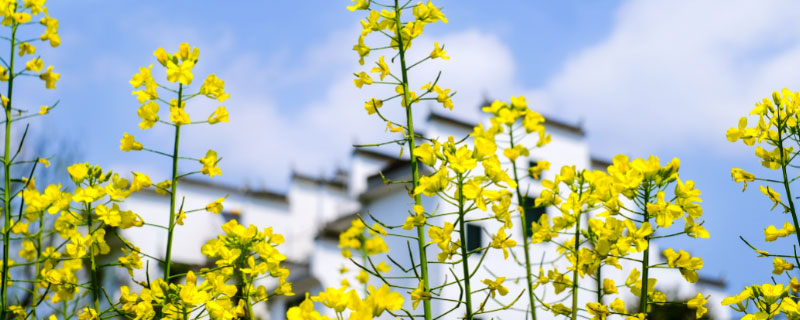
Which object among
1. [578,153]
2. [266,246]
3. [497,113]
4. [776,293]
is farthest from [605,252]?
[578,153]

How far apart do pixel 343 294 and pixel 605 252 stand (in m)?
0.95

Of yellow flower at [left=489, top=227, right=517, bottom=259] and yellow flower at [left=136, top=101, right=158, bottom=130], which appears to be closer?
yellow flower at [left=489, top=227, right=517, bottom=259]

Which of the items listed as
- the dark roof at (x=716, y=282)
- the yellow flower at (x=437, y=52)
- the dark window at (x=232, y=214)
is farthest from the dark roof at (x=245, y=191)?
the yellow flower at (x=437, y=52)

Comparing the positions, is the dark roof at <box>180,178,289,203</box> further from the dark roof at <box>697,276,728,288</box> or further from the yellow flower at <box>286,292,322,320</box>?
the yellow flower at <box>286,292,322,320</box>

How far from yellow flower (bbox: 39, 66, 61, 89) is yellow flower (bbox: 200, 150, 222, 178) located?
2.65ft

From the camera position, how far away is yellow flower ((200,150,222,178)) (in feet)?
7.23

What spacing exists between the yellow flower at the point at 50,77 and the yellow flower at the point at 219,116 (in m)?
0.76

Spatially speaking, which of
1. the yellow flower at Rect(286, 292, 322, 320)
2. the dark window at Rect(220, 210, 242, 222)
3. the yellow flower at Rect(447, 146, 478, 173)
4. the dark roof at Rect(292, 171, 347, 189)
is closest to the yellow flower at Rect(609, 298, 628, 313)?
the yellow flower at Rect(447, 146, 478, 173)

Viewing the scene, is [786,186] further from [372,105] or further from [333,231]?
[333,231]

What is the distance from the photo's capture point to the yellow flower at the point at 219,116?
88.7 inches

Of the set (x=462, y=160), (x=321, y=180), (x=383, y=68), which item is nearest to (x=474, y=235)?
(x=321, y=180)

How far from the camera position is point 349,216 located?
60.9ft

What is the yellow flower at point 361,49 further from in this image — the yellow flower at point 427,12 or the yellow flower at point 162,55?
the yellow flower at point 162,55

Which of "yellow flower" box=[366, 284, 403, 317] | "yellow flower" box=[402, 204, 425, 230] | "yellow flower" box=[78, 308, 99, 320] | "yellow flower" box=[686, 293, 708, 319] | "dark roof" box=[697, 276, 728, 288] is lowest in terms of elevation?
"dark roof" box=[697, 276, 728, 288]
